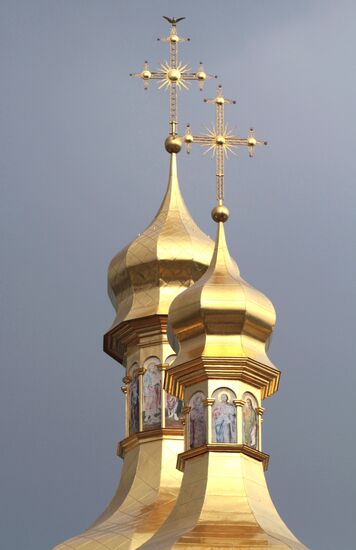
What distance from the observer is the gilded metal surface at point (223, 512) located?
108ft

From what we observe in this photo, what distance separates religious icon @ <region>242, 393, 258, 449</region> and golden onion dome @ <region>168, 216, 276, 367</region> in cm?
55

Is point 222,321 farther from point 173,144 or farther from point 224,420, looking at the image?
point 173,144

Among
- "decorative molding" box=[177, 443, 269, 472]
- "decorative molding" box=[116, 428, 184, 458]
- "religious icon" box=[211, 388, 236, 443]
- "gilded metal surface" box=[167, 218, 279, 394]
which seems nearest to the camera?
"decorative molding" box=[177, 443, 269, 472]

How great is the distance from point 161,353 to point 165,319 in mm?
526

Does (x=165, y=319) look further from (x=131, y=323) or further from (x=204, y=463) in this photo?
(x=204, y=463)

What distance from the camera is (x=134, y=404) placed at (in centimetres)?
3841

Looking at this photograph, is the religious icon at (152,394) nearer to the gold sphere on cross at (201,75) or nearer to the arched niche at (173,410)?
the arched niche at (173,410)

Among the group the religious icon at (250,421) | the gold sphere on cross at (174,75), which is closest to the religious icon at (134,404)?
the religious icon at (250,421)

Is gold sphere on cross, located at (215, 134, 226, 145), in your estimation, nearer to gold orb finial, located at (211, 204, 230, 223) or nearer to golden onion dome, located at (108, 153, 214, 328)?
gold orb finial, located at (211, 204, 230, 223)

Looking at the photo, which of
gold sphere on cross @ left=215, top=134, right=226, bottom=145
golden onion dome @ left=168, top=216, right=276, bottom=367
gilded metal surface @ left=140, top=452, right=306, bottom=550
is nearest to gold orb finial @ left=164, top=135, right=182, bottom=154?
gold sphere on cross @ left=215, top=134, right=226, bottom=145

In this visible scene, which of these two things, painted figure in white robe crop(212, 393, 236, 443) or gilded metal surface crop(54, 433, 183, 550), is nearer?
painted figure in white robe crop(212, 393, 236, 443)

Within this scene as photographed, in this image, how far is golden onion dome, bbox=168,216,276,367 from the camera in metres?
34.9

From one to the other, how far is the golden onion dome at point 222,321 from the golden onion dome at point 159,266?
10.0 ft

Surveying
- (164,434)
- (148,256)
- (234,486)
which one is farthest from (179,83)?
(234,486)
